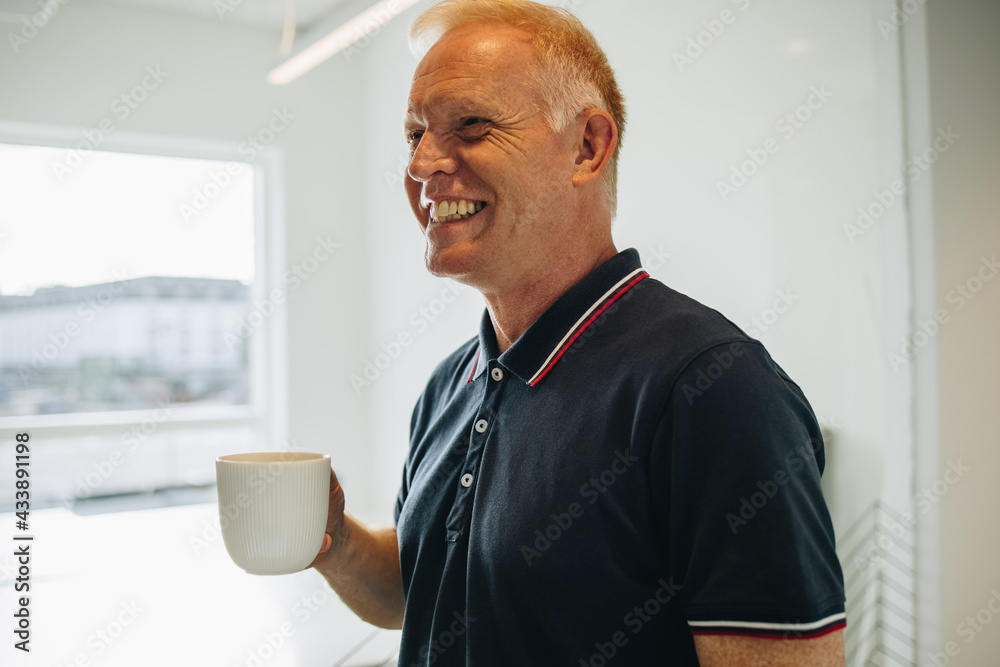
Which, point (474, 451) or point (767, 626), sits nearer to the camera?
point (767, 626)

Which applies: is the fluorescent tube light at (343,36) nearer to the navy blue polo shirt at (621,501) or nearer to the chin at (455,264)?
the chin at (455,264)

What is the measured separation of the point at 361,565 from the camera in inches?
39.9

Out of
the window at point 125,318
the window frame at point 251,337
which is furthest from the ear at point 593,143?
the window at point 125,318

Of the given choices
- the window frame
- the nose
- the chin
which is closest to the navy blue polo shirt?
the chin

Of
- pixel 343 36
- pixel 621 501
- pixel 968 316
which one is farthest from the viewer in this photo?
pixel 343 36

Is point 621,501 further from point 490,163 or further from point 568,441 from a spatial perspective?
point 490,163

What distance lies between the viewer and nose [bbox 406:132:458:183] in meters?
0.90

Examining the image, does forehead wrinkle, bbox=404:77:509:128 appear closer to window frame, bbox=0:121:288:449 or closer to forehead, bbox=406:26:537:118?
forehead, bbox=406:26:537:118

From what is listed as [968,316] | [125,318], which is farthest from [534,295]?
[125,318]

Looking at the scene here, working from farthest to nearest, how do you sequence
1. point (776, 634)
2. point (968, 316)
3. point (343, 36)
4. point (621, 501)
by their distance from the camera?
point (343, 36), point (968, 316), point (621, 501), point (776, 634)

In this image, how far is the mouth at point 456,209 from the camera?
90cm

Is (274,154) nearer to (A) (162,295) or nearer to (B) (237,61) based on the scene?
(B) (237,61)

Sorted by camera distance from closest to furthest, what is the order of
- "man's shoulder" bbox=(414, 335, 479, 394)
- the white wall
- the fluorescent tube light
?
"man's shoulder" bbox=(414, 335, 479, 394), the white wall, the fluorescent tube light

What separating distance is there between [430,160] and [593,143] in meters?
0.20
